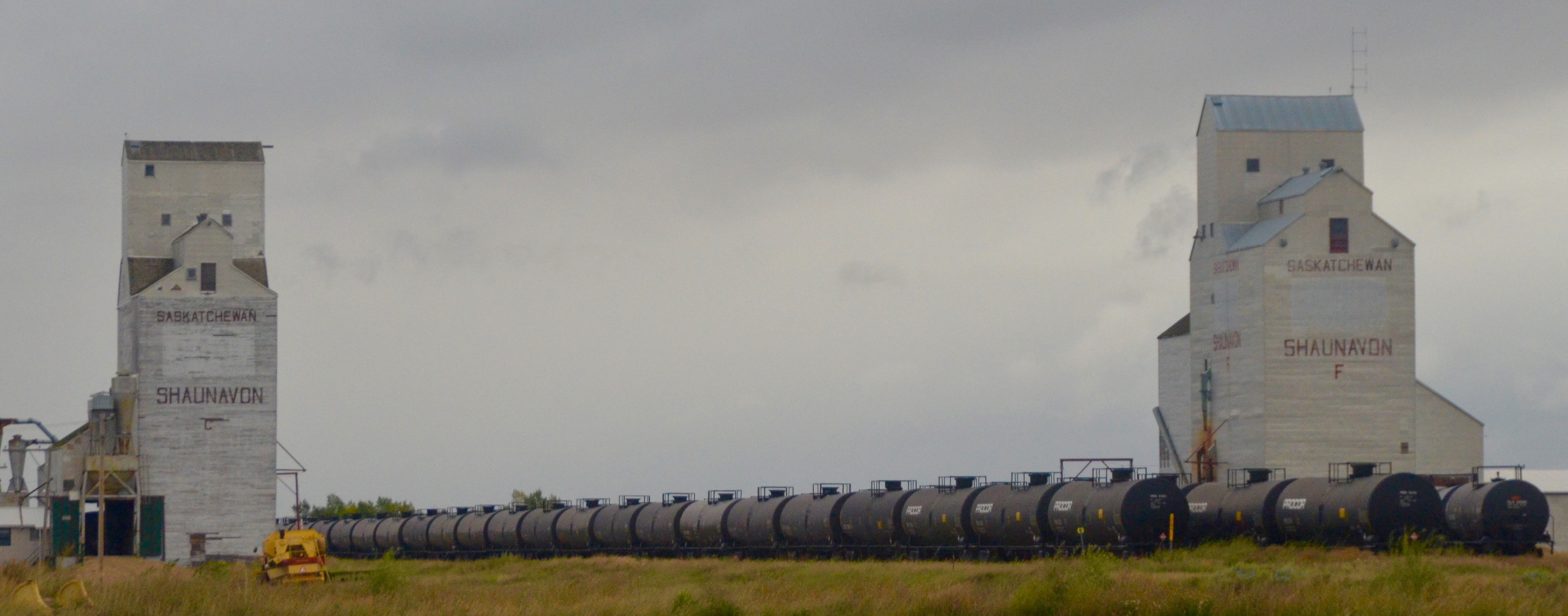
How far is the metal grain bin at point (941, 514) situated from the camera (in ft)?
180

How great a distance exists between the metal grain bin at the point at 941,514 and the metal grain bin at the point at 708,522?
9555 millimetres

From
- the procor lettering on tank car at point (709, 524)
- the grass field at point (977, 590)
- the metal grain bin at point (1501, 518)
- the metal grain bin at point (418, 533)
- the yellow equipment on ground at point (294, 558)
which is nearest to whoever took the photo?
the grass field at point (977, 590)

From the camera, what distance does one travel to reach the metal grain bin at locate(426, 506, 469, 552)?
8619 centimetres

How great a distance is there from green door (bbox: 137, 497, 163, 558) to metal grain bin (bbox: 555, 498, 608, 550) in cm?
1592

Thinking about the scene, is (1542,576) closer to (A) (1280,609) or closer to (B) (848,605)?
(A) (1280,609)

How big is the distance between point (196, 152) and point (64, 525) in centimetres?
1799

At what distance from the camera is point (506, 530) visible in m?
81.6

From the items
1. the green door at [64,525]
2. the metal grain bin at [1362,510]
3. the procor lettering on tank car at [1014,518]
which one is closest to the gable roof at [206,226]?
the green door at [64,525]

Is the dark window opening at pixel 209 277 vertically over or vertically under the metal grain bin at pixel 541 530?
over

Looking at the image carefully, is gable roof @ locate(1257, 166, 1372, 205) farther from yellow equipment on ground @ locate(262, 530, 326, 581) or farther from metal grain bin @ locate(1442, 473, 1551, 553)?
yellow equipment on ground @ locate(262, 530, 326, 581)

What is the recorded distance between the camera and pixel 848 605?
4116 cm

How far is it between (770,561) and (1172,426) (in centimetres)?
2735

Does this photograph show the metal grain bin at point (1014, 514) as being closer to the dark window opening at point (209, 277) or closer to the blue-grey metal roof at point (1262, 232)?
the blue-grey metal roof at point (1262, 232)

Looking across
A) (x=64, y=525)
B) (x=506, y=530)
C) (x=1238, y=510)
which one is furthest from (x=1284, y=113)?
(x=64, y=525)
